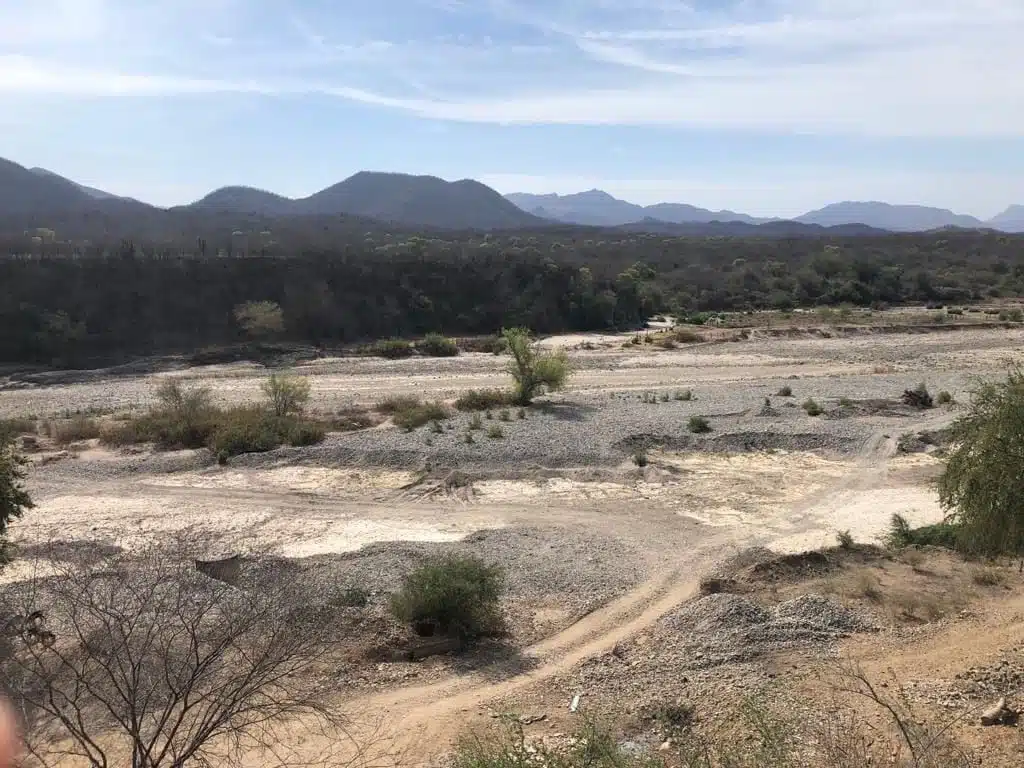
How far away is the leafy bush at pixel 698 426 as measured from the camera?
23870 millimetres

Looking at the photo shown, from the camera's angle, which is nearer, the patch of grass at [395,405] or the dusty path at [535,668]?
the dusty path at [535,668]

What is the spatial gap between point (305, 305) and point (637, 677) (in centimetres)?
4650

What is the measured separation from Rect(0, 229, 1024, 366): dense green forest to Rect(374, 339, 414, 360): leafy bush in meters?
5.08

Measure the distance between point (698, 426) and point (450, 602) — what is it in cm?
1436

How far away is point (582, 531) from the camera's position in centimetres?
1659

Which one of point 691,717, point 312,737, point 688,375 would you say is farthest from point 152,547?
point 688,375

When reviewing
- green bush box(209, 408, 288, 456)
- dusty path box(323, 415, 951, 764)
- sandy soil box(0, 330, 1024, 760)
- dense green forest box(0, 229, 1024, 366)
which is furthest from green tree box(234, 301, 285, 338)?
dusty path box(323, 415, 951, 764)

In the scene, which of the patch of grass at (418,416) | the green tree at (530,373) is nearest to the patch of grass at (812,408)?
the green tree at (530,373)

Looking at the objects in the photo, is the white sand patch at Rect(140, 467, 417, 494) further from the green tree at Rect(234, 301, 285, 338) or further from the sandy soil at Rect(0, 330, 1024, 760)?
the green tree at Rect(234, 301, 285, 338)

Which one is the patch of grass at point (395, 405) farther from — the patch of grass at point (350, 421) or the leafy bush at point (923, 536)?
the leafy bush at point (923, 536)

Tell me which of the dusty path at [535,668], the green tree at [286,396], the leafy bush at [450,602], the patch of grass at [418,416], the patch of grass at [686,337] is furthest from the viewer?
the patch of grass at [686,337]

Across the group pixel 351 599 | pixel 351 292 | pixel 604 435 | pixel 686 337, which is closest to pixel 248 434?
pixel 604 435

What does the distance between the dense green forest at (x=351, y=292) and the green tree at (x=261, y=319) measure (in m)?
0.64

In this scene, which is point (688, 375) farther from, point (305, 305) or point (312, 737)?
point (312, 737)
